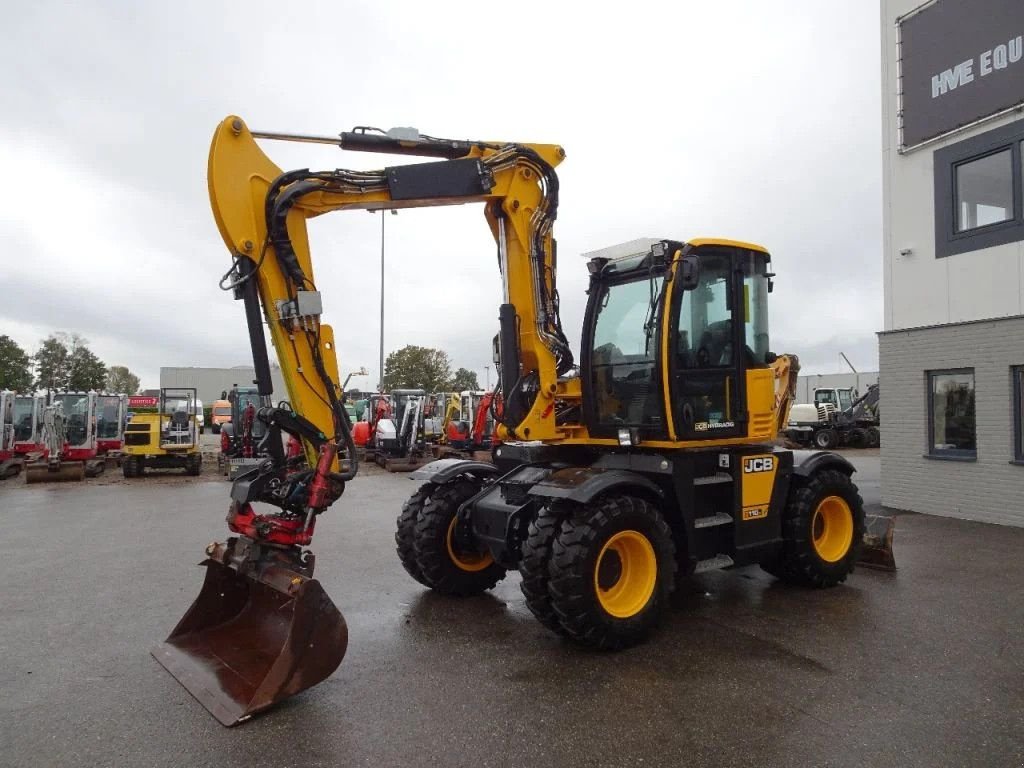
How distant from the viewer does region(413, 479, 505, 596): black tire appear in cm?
632

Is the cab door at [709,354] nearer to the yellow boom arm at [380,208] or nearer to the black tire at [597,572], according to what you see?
the black tire at [597,572]

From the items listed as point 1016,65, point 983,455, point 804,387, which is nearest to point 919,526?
point 983,455

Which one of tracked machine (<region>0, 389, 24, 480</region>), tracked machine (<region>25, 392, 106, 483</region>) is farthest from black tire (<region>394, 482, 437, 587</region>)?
tracked machine (<region>0, 389, 24, 480</region>)

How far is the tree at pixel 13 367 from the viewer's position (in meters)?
46.0

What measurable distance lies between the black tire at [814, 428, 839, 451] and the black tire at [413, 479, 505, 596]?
24522 millimetres

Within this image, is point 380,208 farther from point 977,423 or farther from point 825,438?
point 825,438

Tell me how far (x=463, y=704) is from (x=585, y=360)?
3.05 m

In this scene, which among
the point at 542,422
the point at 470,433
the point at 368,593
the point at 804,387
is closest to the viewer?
the point at 542,422

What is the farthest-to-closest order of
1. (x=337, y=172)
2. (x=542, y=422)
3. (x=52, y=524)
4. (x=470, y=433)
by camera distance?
(x=470, y=433), (x=52, y=524), (x=542, y=422), (x=337, y=172)

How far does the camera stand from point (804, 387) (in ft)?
189

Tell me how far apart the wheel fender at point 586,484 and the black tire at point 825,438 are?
24.9 m

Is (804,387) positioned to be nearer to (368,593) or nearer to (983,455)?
(983,455)

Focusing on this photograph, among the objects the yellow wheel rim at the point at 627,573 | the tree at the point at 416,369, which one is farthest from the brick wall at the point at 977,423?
the tree at the point at 416,369

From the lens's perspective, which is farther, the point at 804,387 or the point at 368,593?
the point at 804,387
